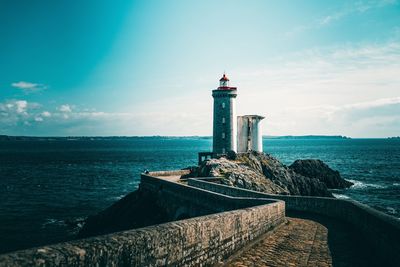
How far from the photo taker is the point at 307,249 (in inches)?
424

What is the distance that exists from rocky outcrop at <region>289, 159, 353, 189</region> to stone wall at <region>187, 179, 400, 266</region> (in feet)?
129

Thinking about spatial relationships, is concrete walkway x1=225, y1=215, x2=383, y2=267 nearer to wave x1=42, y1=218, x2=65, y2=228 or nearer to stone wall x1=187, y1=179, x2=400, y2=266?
stone wall x1=187, y1=179, x2=400, y2=266

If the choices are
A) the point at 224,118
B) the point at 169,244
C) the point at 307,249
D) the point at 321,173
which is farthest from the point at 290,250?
the point at 321,173

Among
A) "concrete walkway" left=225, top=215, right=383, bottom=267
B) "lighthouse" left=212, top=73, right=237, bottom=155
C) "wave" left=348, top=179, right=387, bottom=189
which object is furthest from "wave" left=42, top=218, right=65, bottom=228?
"wave" left=348, top=179, right=387, bottom=189

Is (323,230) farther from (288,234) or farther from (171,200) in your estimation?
(171,200)

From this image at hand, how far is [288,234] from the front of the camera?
41.6 ft

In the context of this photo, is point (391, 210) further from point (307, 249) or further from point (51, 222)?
point (51, 222)

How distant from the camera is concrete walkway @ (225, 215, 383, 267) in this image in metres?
9.58

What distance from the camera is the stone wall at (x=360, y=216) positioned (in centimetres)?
895

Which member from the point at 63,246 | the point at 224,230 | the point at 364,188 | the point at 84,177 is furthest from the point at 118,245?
the point at 84,177

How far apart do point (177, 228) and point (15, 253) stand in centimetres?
352

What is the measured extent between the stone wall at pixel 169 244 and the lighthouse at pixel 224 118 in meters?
27.9

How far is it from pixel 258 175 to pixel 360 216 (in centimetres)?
2242

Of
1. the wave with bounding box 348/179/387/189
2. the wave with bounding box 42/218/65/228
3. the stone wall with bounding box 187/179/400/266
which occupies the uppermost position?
the stone wall with bounding box 187/179/400/266
